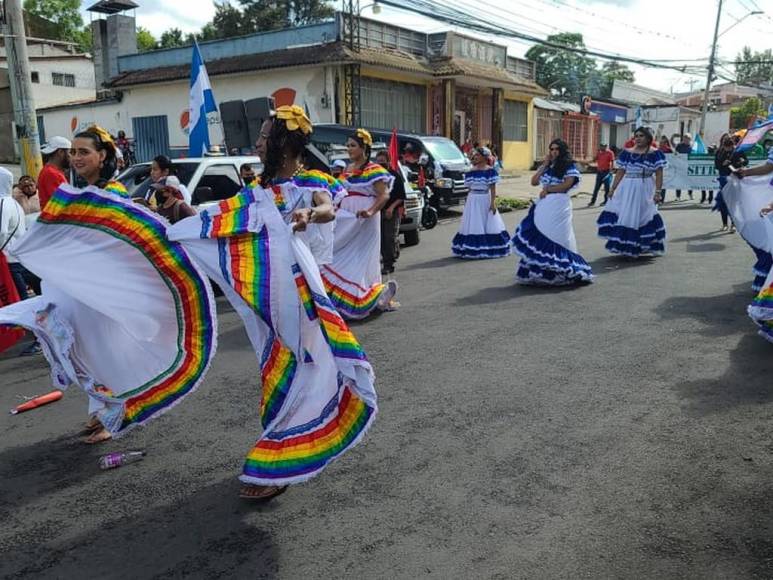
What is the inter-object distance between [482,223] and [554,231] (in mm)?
2702

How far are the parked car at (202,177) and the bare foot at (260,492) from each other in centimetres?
585

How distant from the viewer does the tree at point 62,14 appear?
5603 cm

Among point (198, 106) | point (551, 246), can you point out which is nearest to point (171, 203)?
point (551, 246)

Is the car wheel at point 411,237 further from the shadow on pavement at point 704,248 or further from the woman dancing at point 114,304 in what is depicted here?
the woman dancing at point 114,304

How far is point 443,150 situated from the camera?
17500mm

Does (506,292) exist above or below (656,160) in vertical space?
below

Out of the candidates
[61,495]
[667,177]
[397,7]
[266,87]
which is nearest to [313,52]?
[266,87]

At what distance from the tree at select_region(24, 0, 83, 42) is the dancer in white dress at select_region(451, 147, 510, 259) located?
183 feet

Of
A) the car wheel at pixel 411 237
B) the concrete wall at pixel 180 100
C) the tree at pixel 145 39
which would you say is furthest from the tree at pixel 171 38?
the car wheel at pixel 411 237

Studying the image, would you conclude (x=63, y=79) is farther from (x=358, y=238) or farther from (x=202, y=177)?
(x=358, y=238)

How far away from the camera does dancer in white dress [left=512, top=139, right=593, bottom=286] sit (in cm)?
849

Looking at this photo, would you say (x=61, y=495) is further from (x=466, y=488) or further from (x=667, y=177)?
(x=667, y=177)

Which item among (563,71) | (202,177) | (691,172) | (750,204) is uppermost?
(563,71)

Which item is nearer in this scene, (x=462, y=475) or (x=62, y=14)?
(x=462, y=475)
